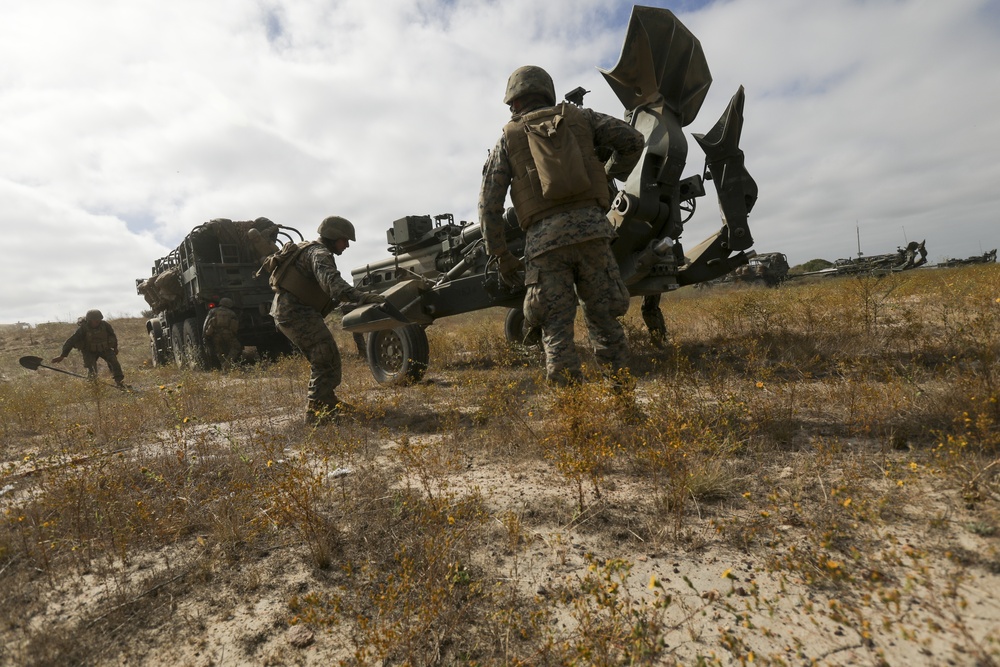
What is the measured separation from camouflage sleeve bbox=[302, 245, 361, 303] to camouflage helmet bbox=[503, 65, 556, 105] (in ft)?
6.44

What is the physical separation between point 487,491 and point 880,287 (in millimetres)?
6975

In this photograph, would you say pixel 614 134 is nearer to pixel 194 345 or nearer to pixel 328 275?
pixel 328 275

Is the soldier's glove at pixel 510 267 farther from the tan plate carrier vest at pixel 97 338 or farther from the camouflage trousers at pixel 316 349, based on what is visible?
the tan plate carrier vest at pixel 97 338

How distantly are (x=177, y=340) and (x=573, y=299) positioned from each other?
11.3 metres

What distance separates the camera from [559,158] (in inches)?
123

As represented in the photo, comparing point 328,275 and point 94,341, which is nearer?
point 328,275

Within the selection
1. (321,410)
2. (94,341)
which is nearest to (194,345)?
(94,341)

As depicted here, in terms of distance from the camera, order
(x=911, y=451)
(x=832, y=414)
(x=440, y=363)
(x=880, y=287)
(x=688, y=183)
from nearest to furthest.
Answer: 1. (x=911, y=451)
2. (x=832, y=414)
3. (x=688, y=183)
4. (x=880, y=287)
5. (x=440, y=363)

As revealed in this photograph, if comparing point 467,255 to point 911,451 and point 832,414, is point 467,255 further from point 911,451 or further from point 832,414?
point 911,451

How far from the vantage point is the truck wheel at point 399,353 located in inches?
224

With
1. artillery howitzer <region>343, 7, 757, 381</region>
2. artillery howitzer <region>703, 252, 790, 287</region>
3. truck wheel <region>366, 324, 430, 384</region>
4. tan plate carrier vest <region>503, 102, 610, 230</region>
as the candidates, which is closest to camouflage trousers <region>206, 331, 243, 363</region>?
truck wheel <region>366, 324, 430, 384</region>

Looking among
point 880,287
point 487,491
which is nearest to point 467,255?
point 487,491

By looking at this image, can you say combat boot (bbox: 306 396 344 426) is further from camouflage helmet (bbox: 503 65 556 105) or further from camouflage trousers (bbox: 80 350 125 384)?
camouflage trousers (bbox: 80 350 125 384)

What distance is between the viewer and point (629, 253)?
474 cm
